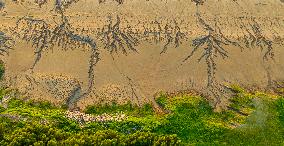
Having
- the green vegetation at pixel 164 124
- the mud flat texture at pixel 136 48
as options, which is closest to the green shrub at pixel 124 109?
the green vegetation at pixel 164 124

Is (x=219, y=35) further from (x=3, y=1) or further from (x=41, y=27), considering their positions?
(x=3, y=1)

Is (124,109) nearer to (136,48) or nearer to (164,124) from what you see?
(164,124)

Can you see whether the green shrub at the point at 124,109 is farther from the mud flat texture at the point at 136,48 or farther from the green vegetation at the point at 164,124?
the mud flat texture at the point at 136,48

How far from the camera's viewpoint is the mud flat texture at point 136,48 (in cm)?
2903

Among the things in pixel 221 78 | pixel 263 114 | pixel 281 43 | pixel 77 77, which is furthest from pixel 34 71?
pixel 281 43

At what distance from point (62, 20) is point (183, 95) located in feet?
27.8

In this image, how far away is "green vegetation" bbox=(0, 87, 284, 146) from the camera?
960 inches

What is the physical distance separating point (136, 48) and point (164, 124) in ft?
18.4

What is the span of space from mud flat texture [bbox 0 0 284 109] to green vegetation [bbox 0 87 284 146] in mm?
833

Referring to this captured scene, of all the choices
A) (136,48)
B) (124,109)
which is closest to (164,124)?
(124,109)

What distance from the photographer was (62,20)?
31.8 metres

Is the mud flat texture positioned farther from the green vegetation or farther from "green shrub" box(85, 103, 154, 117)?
the green vegetation

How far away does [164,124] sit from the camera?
88.2ft

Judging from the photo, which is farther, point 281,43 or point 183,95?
point 281,43
